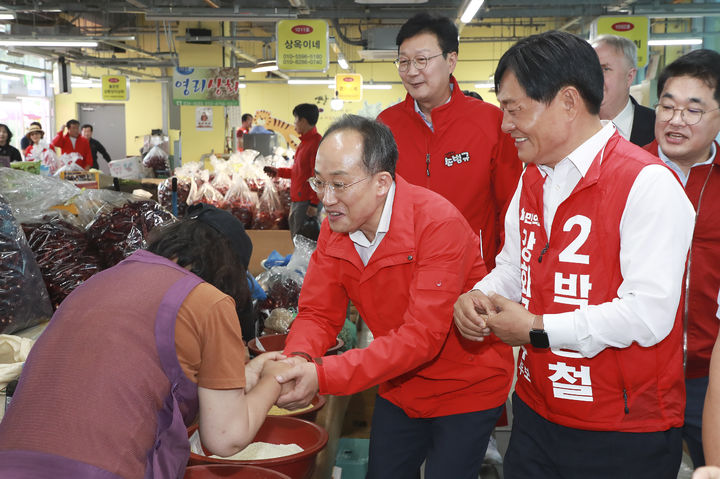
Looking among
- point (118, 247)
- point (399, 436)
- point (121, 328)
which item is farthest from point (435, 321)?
point (118, 247)

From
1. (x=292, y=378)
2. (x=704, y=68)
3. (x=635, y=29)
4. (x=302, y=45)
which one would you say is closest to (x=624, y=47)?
(x=704, y=68)

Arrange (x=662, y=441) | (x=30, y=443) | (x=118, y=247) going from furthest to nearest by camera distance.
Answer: (x=118, y=247) → (x=662, y=441) → (x=30, y=443)

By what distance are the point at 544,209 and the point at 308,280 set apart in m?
0.86

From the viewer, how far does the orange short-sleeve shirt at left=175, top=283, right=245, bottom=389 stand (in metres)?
1.48

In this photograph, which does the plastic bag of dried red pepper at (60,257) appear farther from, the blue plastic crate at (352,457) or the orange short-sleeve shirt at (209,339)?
the orange short-sleeve shirt at (209,339)

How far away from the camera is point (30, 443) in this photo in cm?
133

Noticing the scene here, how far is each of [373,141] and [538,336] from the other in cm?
73

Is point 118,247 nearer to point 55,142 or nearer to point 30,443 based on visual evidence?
point 30,443

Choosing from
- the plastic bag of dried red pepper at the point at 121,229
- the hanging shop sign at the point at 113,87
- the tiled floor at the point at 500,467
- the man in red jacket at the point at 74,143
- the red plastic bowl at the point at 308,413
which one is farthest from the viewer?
the hanging shop sign at the point at 113,87

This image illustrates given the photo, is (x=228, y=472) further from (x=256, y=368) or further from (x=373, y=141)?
(x=373, y=141)

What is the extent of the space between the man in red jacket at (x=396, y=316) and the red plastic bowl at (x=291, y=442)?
0.57 ft

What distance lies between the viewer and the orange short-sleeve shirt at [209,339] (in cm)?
148

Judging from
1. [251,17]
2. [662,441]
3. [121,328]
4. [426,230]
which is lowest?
[662,441]

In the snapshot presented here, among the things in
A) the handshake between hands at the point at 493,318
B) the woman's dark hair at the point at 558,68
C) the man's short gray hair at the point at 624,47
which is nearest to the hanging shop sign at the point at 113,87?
the man's short gray hair at the point at 624,47
